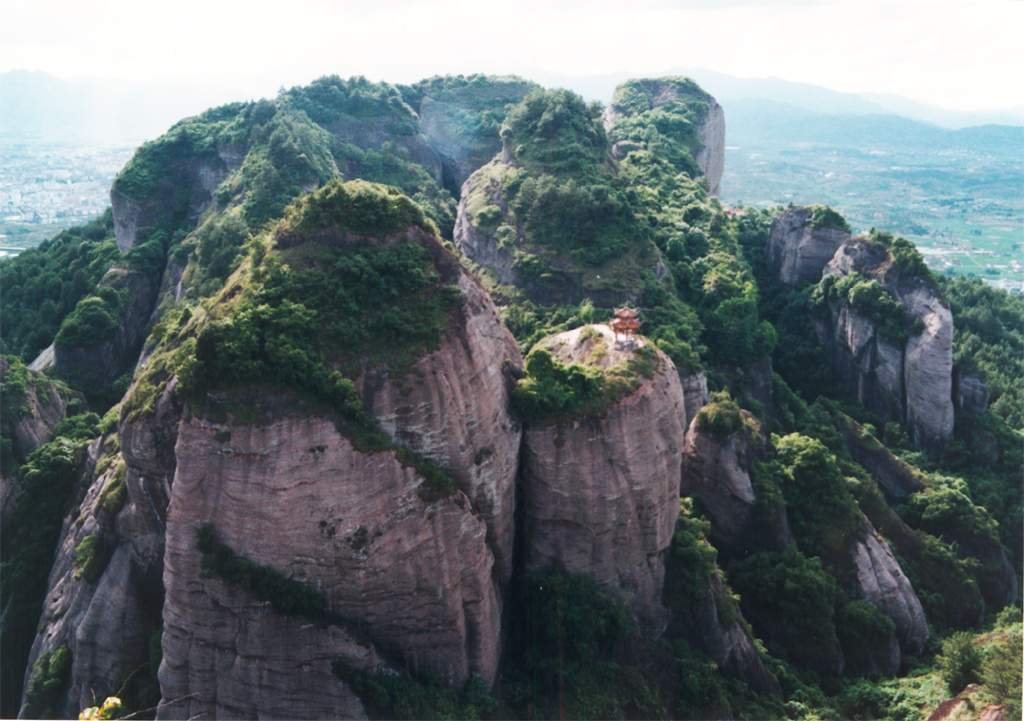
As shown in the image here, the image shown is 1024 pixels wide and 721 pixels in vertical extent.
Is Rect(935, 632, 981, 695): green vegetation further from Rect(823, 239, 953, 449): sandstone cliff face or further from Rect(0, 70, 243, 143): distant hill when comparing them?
Rect(0, 70, 243, 143): distant hill

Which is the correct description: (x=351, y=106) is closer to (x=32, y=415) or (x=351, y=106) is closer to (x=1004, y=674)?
(x=32, y=415)

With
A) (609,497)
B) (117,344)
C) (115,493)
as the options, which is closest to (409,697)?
(609,497)

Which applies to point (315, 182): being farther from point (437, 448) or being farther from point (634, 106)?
point (634, 106)

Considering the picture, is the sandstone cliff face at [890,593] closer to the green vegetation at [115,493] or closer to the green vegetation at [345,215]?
the green vegetation at [345,215]

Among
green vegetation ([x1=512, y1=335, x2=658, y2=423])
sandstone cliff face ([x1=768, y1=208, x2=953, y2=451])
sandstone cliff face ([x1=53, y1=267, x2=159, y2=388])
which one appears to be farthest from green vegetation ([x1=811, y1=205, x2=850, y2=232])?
sandstone cliff face ([x1=53, y1=267, x2=159, y2=388])

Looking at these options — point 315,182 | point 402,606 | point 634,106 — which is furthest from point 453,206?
point 402,606

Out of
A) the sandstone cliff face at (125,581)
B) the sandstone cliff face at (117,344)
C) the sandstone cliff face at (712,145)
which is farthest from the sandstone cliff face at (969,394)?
the sandstone cliff face at (117,344)
